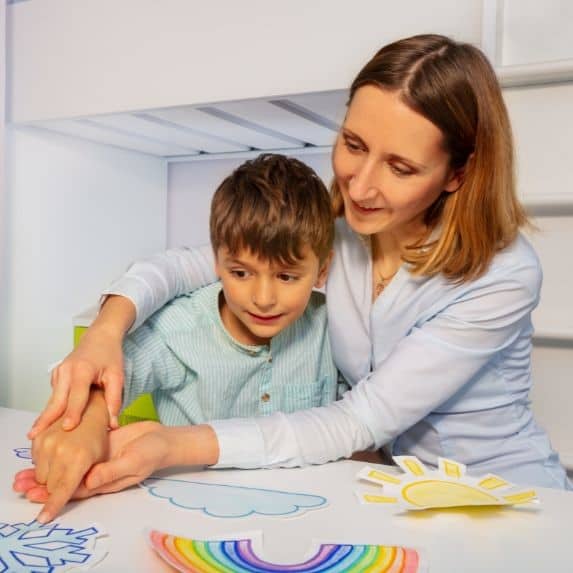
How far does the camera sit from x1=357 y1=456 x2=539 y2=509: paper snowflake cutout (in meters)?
0.68

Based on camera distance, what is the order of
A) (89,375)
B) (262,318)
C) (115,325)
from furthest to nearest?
(262,318) < (115,325) < (89,375)

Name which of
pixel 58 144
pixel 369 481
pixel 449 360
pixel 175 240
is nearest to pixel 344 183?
pixel 449 360

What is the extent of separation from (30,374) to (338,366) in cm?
92

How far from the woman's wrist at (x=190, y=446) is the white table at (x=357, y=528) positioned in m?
0.05

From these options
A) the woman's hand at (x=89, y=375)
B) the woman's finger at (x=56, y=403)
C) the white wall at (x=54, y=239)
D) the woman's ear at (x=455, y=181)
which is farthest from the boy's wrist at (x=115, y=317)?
the white wall at (x=54, y=239)

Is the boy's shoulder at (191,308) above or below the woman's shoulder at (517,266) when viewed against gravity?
below

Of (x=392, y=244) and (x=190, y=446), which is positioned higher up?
(x=392, y=244)

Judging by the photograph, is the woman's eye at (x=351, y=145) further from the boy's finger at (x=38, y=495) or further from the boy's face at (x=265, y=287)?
the boy's finger at (x=38, y=495)

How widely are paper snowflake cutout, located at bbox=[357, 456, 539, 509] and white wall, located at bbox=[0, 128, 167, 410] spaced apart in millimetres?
1132

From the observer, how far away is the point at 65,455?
2.23 feet

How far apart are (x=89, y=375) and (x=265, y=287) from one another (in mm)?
274

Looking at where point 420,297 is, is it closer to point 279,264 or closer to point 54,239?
point 279,264

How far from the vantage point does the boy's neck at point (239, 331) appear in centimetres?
107

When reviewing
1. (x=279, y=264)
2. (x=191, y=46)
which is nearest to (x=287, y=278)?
(x=279, y=264)
